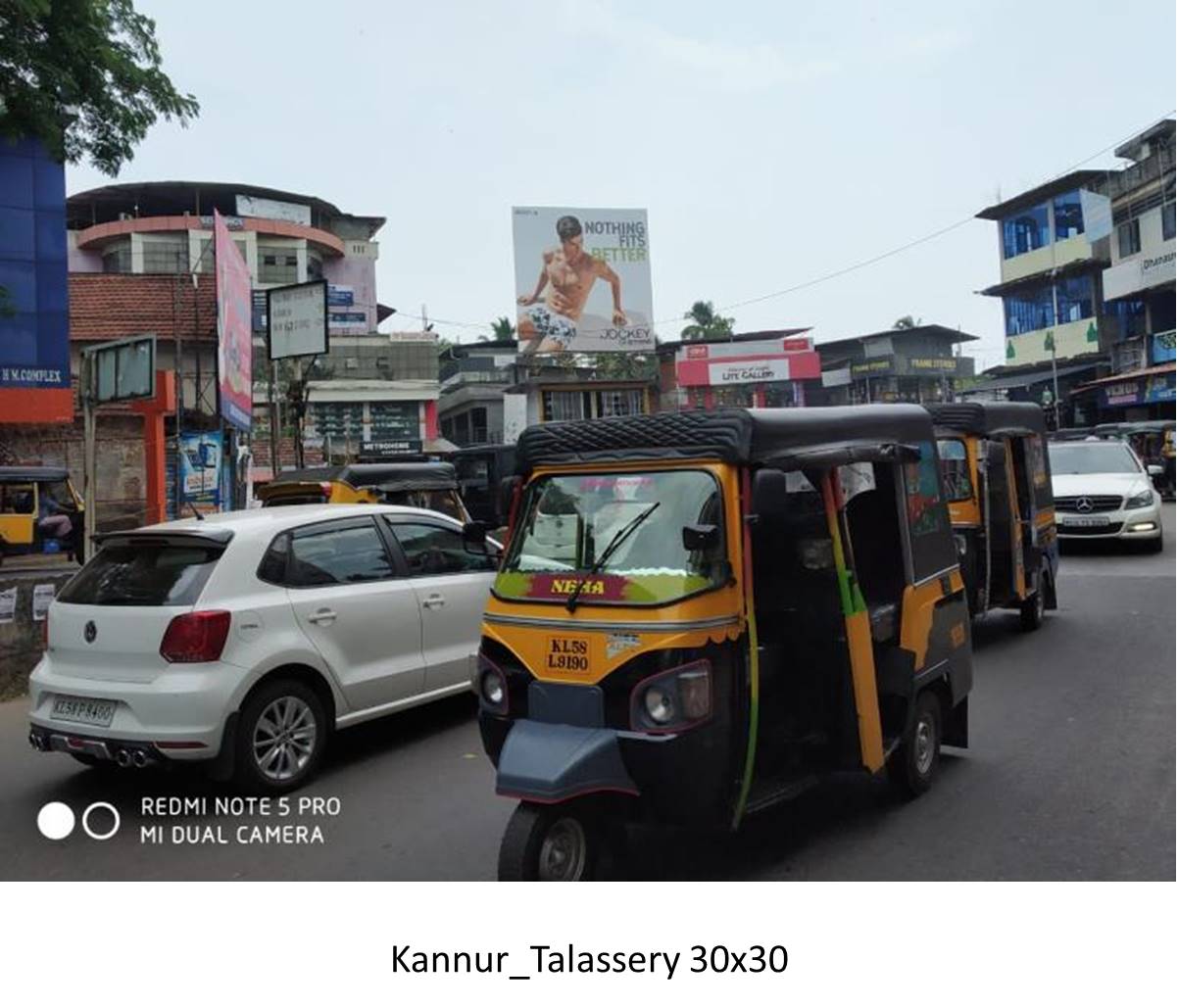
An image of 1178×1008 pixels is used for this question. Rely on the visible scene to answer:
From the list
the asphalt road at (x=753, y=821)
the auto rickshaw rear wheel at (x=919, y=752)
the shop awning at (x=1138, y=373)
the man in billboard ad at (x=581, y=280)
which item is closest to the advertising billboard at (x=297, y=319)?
the asphalt road at (x=753, y=821)

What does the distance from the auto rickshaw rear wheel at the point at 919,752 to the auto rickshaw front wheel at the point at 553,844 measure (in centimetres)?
166

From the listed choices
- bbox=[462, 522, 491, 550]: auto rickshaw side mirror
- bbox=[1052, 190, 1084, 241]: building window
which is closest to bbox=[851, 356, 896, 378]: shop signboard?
bbox=[1052, 190, 1084, 241]: building window

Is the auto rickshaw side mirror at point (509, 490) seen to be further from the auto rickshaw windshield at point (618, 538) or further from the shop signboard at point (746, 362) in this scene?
the shop signboard at point (746, 362)

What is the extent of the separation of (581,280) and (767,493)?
33.1m

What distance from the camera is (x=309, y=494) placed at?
1193 cm

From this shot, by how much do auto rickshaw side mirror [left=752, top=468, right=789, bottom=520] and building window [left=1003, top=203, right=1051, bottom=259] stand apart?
44385 millimetres

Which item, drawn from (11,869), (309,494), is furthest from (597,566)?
(309,494)

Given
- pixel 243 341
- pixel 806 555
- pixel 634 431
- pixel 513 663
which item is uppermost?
pixel 243 341

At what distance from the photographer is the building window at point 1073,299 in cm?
4101

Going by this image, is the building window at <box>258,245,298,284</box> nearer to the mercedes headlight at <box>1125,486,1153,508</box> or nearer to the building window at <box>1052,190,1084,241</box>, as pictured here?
the building window at <box>1052,190,1084,241</box>

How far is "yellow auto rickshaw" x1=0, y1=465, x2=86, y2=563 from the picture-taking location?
55.2 feet

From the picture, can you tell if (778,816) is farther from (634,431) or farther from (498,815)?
(634,431)

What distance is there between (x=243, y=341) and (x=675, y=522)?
17319 mm

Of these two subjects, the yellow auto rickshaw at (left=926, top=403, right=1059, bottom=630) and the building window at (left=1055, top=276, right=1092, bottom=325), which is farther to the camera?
the building window at (left=1055, top=276, right=1092, bottom=325)
